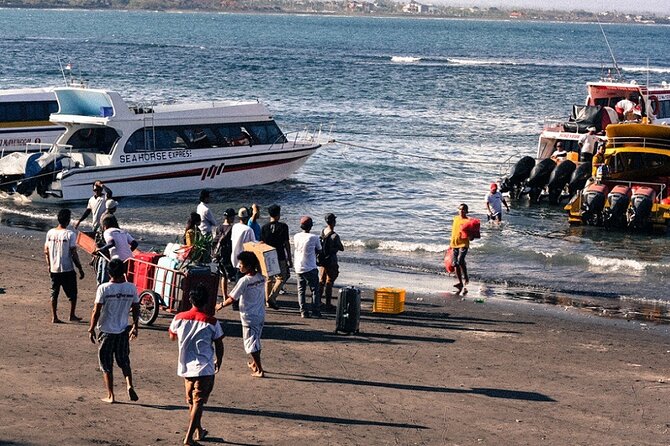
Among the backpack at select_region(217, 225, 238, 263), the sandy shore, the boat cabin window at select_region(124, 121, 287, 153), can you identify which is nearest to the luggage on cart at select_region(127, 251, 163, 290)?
the sandy shore

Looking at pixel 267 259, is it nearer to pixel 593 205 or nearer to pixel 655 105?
pixel 593 205

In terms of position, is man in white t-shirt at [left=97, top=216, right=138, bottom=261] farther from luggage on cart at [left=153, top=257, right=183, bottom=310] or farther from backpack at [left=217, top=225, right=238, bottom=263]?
backpack at [left=217, top=225, right=238, bottom=263]

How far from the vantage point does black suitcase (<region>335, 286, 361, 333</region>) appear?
1619 centimetres

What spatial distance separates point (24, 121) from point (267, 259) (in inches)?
779

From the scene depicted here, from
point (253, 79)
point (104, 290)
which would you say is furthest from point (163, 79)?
point (104, 290)

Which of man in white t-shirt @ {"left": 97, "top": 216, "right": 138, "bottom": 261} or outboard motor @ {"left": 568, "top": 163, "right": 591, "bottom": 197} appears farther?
outboard motor @ {"left": 568, "top": 163, "right": 591, "bottom": 197}

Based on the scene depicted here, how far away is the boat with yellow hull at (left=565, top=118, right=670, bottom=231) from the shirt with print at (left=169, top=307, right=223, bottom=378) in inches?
755

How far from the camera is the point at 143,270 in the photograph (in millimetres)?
16406

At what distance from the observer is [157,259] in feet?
54.2

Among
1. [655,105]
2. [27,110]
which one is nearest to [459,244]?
[27,110]

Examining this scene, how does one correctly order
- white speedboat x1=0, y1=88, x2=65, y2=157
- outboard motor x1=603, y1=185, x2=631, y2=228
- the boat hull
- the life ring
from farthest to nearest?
1. the life ring
2. white speedboat x1=0, y1=88, x2=65, y2=157
3. the boat hull
4. outboard motor x1=603, y1=185, x2=631, y2=228

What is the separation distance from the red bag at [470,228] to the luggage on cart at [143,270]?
19.7 feet

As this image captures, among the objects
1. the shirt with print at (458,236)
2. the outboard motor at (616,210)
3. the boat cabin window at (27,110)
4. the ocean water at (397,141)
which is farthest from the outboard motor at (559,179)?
the boat cabin window at (27,110)

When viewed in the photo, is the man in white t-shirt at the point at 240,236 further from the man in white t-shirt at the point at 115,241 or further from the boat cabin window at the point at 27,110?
the boat cabin window at the point at 27,110
